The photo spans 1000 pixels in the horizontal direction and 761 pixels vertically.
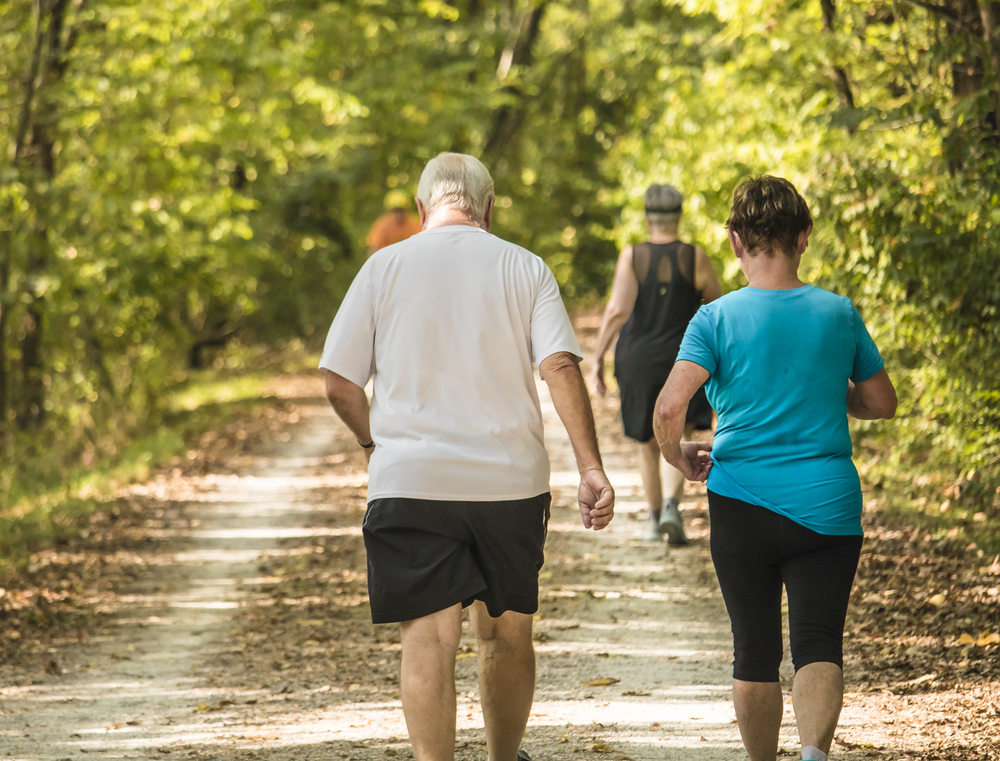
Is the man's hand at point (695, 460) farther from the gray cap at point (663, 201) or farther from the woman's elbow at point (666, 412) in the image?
the gray cap at point (663, 201)

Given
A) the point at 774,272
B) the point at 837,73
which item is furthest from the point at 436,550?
the point at 837,73

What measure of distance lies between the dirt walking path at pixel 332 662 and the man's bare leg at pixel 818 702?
1.09 m

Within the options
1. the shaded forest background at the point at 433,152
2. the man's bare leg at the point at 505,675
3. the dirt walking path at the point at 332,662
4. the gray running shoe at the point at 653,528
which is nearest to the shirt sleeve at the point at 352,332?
the man's bare leg at the point at 505,675

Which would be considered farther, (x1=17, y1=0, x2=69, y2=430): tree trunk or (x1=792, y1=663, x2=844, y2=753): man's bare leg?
(x1=17, y1=0, x2=69, y2=430): tree trunk

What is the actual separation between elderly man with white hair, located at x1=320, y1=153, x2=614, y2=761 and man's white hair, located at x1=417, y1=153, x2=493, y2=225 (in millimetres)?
110

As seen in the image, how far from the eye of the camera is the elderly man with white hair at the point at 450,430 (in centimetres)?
319

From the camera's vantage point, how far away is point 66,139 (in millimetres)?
15477

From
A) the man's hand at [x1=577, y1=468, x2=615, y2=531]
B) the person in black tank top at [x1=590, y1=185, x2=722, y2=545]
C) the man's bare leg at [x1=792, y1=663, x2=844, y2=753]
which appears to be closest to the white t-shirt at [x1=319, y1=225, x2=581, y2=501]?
the man's hand at [x1=577, y1=468, x2=615, y2=531]

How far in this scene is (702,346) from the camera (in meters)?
3.16

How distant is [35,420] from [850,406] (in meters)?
15.4

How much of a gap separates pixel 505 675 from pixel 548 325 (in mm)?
1116

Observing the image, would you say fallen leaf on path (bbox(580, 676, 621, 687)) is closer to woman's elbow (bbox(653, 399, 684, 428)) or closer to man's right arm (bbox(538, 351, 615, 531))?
man's right arm (bbox(538, 351, 615, 531))

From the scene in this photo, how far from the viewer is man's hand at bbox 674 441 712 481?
10.8ft

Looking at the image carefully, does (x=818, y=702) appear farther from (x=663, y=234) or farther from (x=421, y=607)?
(x=663, y=234)
